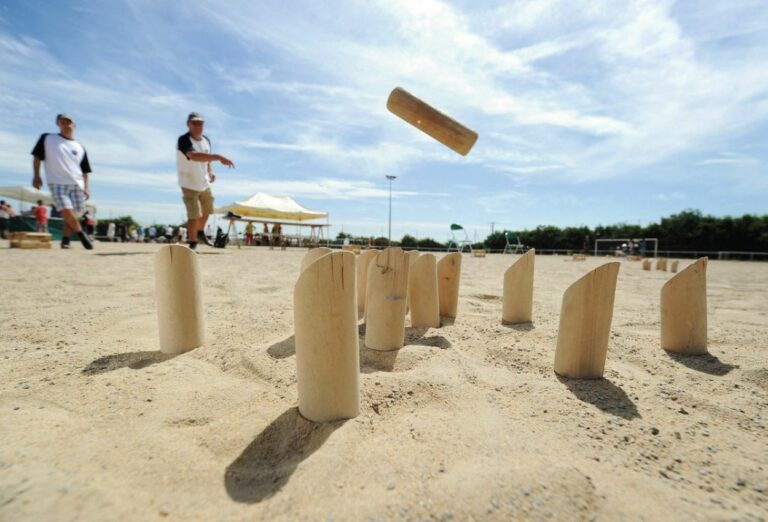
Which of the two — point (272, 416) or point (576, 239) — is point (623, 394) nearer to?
point (272, 416)

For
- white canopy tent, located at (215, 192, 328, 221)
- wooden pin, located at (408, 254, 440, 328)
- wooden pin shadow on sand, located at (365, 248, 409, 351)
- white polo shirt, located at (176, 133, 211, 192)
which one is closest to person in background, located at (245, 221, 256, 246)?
white canopy tent, located at (215, 192, 328, 221)

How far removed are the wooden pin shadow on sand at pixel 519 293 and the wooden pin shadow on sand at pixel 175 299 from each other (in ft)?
6.16

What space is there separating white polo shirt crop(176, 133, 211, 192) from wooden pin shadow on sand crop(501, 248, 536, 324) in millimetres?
4750

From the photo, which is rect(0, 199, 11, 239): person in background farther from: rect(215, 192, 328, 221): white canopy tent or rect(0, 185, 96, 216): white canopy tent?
rect(215, 192, 328, 221): white canopy tent

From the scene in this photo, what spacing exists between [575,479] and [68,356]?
6.57 ft

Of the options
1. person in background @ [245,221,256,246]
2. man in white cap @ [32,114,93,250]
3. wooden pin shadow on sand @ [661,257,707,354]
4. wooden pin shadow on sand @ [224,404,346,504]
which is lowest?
wooden pin shadow on sand @ [224,404,346,504]

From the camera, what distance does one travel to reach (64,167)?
5363 mm

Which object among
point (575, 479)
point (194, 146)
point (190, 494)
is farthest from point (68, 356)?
point (194, 146)

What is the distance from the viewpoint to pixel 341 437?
111 cm

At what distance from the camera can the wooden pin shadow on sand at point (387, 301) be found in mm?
1904

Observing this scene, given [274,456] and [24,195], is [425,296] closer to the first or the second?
[274,456]

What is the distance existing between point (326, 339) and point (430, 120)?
3.55ft

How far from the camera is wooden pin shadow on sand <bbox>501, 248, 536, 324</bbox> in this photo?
8.20 feet

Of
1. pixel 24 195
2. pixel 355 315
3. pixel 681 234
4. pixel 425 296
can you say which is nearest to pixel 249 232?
pixel 24 195
